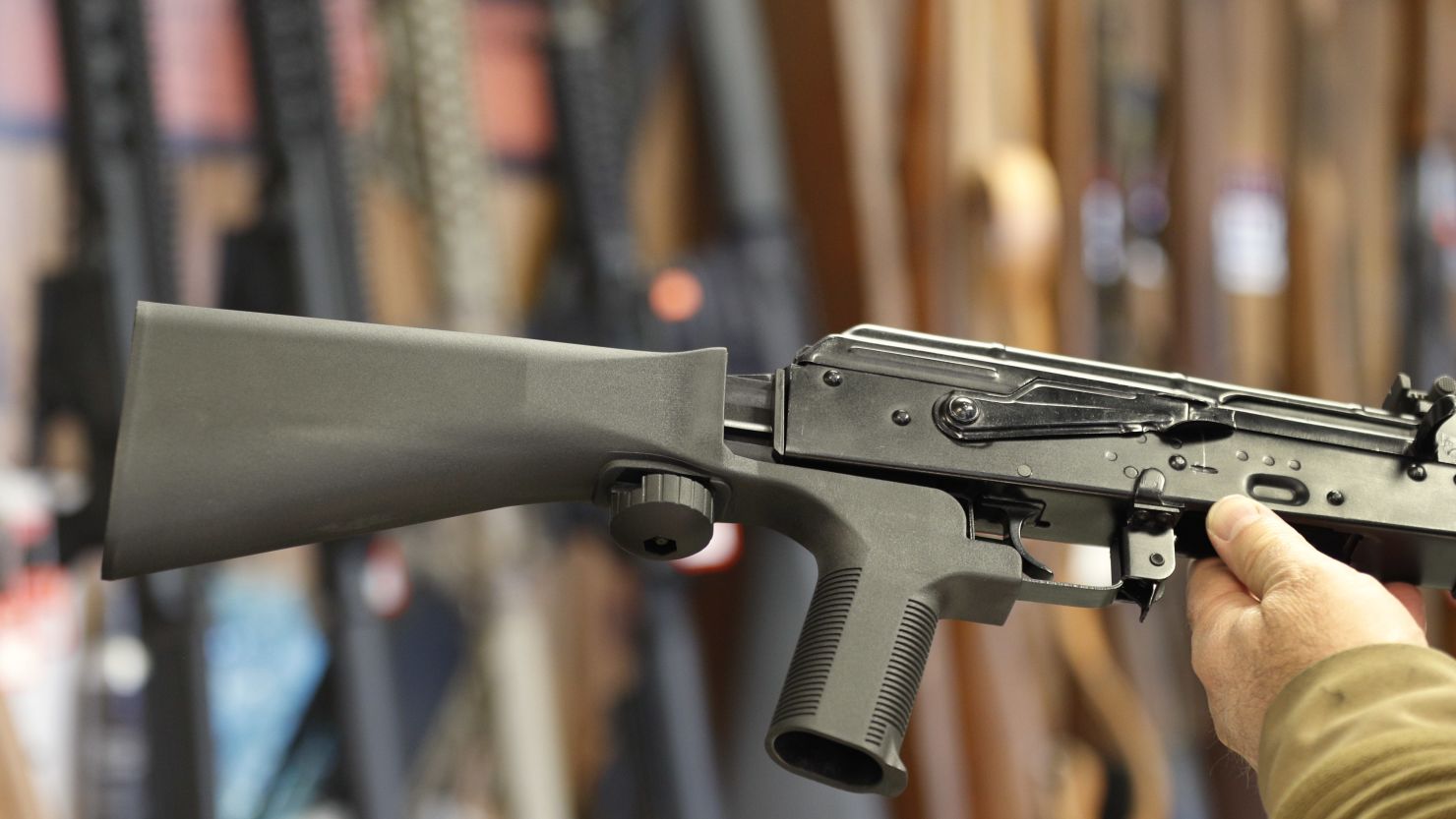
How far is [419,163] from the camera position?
3.95 ft

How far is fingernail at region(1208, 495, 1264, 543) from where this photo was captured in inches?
26.5

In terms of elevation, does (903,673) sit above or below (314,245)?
below

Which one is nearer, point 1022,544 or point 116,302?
point 1022,544

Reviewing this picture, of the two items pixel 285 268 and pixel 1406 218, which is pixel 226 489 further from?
pixel 1406 218

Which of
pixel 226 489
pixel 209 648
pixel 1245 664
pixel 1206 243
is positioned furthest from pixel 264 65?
pixel 1206 243

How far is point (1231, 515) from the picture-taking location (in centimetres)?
68

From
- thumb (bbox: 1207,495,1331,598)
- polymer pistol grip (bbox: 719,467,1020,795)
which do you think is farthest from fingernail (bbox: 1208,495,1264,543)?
polymer pistol grip (bbox: 719,467,1020,795)

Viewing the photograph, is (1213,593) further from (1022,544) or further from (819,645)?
(819,645)

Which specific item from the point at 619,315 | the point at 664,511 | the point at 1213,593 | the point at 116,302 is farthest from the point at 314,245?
the point at 1213,593

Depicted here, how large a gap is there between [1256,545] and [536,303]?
79cm

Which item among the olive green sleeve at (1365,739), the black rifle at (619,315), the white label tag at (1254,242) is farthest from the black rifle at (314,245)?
the white label tag at (1254,242)

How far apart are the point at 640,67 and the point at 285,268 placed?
44 centimetres

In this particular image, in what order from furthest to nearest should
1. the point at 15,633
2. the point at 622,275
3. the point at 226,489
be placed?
1. the point at 622,275
2. the point at 15,633
3. the point at 226,489

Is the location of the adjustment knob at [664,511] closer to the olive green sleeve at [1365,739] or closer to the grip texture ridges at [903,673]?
the grip texture ridges at [903,673]
